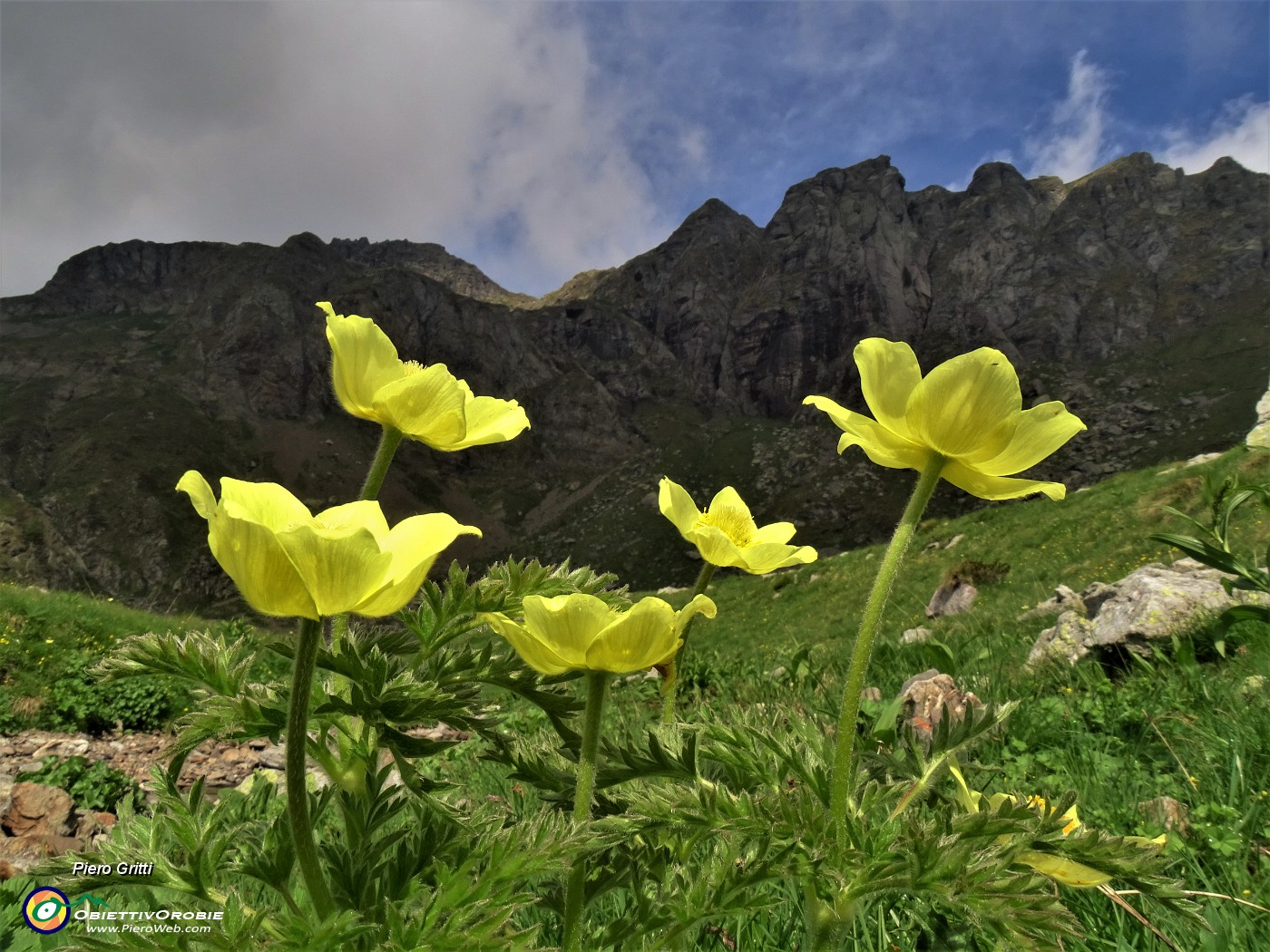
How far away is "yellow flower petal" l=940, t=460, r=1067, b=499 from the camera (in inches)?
60.2

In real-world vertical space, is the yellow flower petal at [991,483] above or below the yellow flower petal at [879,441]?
below

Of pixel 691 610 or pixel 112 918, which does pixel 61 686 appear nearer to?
pixel 112 918

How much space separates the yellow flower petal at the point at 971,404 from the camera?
4.82ft

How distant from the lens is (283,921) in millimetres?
1078

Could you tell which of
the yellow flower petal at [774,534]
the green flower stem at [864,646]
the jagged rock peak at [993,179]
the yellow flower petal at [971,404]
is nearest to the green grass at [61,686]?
the yellow flower petal at [774,534]

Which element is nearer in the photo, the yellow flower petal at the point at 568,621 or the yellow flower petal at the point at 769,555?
the yellow flower petal at the point at 568,621

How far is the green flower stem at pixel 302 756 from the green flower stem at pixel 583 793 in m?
0.42

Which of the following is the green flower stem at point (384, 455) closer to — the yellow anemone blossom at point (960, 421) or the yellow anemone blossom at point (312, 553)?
the yellow anemone blossom at point (312, 553)

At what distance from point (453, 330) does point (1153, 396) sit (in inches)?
5613

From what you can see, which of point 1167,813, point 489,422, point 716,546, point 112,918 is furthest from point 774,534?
point 1167,813

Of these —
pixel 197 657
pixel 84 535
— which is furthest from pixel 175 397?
pixel 197 657

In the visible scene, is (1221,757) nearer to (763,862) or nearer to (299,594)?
(763,862)

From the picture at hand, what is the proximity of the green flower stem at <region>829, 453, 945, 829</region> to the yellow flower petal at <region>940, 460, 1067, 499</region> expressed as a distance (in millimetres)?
31

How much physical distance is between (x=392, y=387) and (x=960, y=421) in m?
1.32
